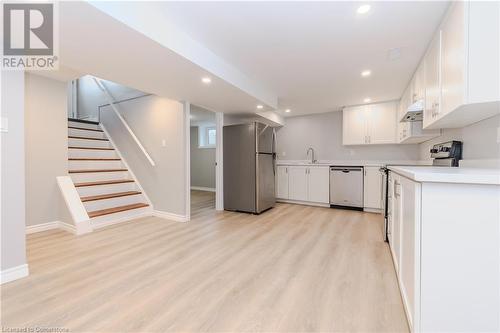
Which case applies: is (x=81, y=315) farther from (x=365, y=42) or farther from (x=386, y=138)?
(x=386, y=138)

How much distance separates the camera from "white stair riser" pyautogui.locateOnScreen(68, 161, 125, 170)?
3668 millimetres

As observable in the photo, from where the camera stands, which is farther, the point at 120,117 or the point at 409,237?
the point at 120,117

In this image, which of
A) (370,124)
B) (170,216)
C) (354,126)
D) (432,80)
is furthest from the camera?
(354,126)

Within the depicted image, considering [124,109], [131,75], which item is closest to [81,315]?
[131,75]

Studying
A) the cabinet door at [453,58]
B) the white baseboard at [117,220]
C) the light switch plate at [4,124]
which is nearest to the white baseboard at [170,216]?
the white baseboard at [117,220]

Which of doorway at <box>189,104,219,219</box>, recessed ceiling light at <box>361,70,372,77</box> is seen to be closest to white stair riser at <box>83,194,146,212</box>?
doorway at <box>189,104,219,219</box>

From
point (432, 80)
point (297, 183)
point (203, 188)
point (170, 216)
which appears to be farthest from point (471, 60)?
point (203, 188)

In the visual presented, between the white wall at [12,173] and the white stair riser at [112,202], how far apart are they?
1.51 m

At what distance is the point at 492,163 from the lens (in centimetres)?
164

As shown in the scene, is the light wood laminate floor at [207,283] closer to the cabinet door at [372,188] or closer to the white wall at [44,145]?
the white wall at [44,145]

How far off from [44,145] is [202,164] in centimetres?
419

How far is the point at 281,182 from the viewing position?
5.05 metres

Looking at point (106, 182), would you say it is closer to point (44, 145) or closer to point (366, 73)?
point (44, 145)

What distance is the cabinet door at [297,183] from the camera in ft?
15.6
